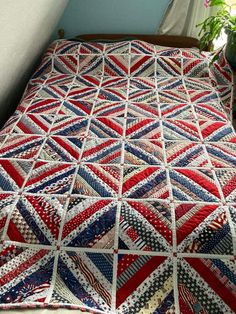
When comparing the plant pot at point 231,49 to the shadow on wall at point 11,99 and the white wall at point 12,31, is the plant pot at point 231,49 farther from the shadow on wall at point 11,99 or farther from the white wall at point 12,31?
the shadow on wall at point 11,99

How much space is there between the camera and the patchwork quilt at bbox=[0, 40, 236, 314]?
1.07 m

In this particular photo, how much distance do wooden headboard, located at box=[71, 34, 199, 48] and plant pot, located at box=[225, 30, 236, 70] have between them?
37cm

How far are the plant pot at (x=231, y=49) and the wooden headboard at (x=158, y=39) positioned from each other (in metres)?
0.37

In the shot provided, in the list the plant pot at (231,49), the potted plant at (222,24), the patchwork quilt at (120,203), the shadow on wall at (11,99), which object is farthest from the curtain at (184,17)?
the shadow on wall at (11,99)

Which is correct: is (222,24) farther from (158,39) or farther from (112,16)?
(112,16)

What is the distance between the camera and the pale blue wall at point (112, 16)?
2461 mm

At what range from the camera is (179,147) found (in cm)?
157

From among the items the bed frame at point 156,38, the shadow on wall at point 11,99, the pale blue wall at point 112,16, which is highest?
the pale blue wall at point 112,16

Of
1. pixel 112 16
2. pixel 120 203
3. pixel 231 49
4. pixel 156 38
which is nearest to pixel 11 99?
pixel 112 16

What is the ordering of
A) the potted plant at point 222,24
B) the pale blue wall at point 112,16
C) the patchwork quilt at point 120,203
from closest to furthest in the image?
the patchwork quilt at point 120,203
the potted plant at point 222,24
the pale blue wall at point 112,16

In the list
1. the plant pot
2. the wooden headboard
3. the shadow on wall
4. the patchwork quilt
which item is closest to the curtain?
the wooden headboard

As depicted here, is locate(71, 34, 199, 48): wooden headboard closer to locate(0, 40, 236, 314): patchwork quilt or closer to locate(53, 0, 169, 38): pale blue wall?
locate(53, 0, 169, 38): pale blue wall

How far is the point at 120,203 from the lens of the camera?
126 cm

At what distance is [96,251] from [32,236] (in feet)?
0.81
